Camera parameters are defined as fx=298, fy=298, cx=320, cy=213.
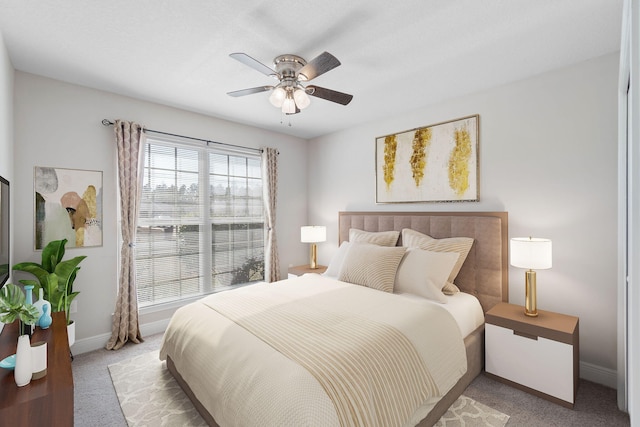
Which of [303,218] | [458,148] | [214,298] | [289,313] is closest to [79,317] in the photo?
[214,298]

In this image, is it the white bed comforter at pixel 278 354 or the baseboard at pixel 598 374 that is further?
the baseboard at pixel 598 374

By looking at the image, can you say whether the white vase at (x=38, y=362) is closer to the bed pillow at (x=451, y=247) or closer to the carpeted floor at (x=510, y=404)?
the carpeted floor at (x=510, y=404)

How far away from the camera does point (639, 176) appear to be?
0.78m

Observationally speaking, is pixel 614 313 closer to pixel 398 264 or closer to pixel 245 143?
pixel 398 264

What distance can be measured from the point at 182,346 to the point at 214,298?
0.51 metres

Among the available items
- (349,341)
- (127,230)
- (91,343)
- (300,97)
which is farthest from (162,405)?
(300,97)

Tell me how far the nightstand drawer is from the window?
10.1 feet

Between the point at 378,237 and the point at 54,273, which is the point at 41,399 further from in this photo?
the point at 378,237

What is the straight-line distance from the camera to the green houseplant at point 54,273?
250cm

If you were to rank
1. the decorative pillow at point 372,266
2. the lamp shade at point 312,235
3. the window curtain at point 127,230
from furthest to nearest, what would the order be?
1. the lamp shade at point 312,235
2. the window curtain at point 127,230
3. the decorative pillow at point 372,266

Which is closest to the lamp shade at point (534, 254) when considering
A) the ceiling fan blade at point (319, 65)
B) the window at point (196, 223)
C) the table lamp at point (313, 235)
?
the ceiling fan blade at point (319, 65)

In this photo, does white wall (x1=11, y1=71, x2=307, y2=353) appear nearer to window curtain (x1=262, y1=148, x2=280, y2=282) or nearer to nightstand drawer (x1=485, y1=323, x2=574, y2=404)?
window curtain (x1=262, y1=148, x2=280, y2=282)

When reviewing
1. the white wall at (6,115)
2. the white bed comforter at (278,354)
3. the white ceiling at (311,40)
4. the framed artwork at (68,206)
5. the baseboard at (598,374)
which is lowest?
the baseboard at (598,374)

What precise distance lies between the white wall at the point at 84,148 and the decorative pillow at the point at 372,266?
7.41 feet
